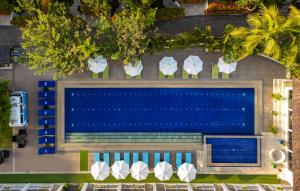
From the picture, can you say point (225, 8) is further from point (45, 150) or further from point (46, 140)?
point (45, 150)

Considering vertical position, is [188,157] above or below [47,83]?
A: below

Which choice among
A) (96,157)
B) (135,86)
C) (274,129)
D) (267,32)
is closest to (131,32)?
(135,86)

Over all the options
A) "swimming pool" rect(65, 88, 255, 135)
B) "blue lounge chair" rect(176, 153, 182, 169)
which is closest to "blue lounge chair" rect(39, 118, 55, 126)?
"swimming pool" rect(65, 88, 255, 135)

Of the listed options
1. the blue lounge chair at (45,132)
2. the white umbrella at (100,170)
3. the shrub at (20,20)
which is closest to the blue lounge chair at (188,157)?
the white umbrella at (100,170)

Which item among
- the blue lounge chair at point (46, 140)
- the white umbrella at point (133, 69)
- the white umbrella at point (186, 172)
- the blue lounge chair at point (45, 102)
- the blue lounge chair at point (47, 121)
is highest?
the white umbrella at point (133, 69)

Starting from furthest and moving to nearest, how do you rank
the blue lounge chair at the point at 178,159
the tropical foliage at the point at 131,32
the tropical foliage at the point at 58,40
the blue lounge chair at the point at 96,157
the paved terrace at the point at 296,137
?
1. the blue lounge chair at the point at 96,157
2. the blue lounge chair at the point at 178,159
3. the paved terrace at the point at 296,137
4. the tropical foliage at the point at 58,40
5. the tropical foliage at the point at 131,32

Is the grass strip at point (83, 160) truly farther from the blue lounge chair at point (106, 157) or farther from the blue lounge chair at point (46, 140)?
the blue lounge chair at point (46, 140)

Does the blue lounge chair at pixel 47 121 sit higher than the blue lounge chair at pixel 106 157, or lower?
higher
